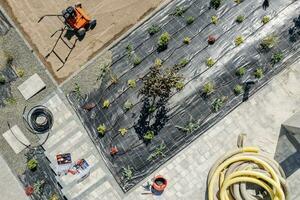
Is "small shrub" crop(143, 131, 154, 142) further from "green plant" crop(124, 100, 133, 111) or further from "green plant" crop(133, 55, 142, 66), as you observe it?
"green plant" crop(133, 55, 142, 66)

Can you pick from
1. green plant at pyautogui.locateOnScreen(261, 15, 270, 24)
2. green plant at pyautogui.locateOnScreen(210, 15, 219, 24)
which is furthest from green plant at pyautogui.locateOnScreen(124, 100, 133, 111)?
green plant at pyautogui.locateOnScreen(261, 15, 270, 24)

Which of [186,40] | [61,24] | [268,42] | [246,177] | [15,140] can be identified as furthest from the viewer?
[61,24]

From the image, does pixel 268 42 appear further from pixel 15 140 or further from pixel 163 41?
pixel 15 140

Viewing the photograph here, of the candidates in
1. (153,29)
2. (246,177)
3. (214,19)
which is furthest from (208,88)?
(246,177)

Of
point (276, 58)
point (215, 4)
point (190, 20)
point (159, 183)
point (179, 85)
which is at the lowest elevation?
point (159, 183)

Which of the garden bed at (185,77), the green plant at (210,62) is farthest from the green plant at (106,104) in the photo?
the green plant at (210,62)

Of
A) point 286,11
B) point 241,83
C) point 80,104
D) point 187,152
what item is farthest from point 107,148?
point 286,11
